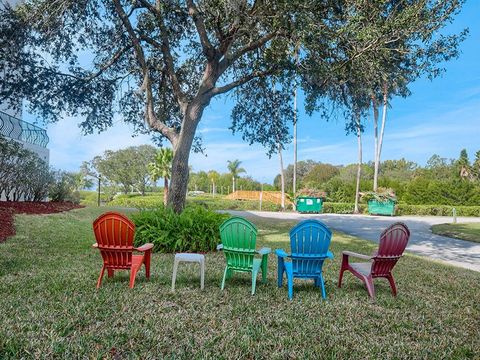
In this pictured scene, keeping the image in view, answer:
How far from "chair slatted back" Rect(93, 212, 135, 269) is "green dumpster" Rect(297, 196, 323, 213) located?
19899 mm

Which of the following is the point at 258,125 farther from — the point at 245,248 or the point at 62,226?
the point at 245,248

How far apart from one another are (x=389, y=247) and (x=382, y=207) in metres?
20.0

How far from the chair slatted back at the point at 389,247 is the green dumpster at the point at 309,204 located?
1919cm

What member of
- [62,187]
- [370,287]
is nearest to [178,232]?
[370,287]

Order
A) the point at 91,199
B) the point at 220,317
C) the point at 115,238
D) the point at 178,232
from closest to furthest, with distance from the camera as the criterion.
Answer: the point at 220,317 → the point at 115,238 → the point at 178,232 → the point at 91,199

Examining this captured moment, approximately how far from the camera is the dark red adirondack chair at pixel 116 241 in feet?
15.1

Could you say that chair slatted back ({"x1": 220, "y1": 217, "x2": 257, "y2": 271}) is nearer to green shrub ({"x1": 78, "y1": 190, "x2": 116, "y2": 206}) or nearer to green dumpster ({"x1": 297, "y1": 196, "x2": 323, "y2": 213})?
green dumpster ({"x1": 297, "y1": 196, "x2": 323, "y2": 213})

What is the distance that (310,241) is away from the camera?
452 cm

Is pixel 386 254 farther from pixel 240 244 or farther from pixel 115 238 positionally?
pixel 115 238

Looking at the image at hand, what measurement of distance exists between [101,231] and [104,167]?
45761mm

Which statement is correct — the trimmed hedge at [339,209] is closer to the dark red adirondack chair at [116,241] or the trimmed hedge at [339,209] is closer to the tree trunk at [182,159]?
the tree trunk at [182,159]

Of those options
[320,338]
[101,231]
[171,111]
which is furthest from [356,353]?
[171,111]

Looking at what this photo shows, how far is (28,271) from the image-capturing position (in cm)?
538

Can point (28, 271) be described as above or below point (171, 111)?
below
